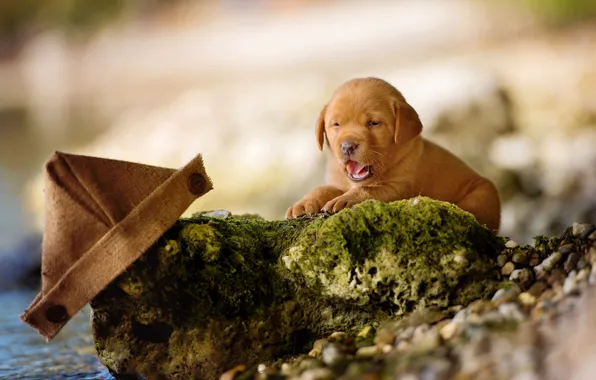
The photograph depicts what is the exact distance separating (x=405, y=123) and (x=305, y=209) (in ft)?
1.72

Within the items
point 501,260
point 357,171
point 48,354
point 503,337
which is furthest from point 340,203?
point 48,354

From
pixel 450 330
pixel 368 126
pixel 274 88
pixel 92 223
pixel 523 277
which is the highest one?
pixel 274 88

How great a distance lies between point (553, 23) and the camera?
14.0 metres

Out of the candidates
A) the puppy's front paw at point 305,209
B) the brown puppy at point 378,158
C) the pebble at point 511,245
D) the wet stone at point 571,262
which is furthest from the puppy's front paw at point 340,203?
Answer: the wet stone at point 571,262

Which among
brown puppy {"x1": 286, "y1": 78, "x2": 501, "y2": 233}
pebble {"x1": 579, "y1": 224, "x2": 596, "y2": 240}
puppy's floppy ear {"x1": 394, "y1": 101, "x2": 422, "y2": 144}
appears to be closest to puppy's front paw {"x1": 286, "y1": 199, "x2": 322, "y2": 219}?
brown puppy {"x1": 286, "y1": 78, "x2": 501, "y2": 233}

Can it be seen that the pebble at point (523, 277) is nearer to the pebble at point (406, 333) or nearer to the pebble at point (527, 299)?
the pebble at point (527, 299)

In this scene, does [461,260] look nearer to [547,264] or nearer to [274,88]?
[547,264]

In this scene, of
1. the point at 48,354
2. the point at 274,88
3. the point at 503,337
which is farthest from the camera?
the point at 274,88

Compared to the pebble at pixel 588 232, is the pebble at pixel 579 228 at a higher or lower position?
higher

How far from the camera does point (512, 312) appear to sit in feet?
7.98

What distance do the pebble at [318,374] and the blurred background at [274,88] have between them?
414 centimetres

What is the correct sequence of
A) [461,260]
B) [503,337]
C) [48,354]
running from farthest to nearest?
[48,354], [461,260], [503,337]

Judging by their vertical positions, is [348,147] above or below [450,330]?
above

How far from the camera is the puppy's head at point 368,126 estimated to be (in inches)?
119
